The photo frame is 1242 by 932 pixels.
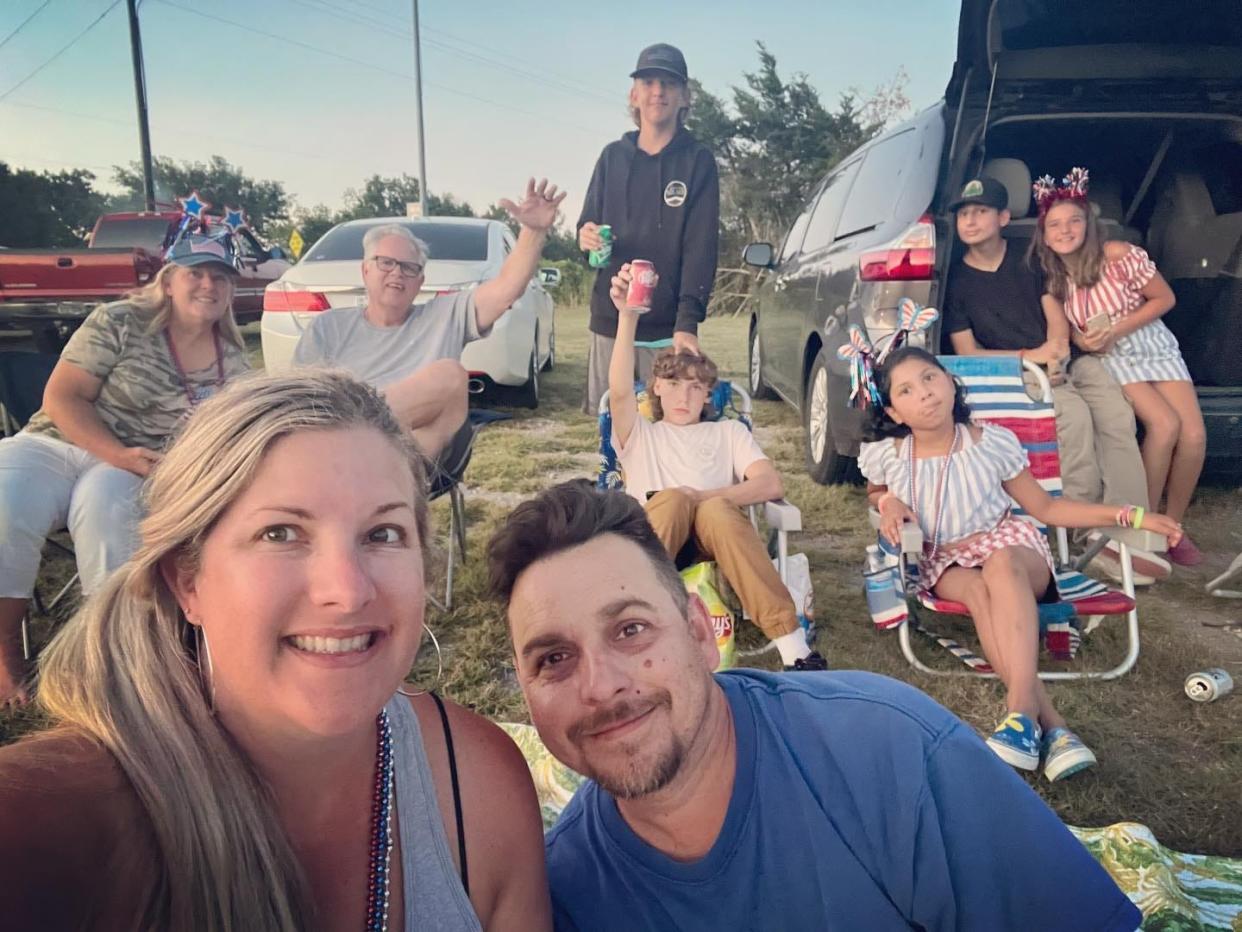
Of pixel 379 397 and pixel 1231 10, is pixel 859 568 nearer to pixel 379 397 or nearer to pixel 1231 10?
pixel 1231 10

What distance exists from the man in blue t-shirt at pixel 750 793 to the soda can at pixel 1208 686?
2.19 meters

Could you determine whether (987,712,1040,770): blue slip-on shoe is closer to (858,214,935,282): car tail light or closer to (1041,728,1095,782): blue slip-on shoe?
(1041,728,1095,782): blue slip-on shoe

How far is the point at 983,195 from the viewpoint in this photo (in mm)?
4117

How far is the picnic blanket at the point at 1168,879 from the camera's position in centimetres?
188

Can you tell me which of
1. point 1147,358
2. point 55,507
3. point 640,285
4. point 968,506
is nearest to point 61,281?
point 55,507

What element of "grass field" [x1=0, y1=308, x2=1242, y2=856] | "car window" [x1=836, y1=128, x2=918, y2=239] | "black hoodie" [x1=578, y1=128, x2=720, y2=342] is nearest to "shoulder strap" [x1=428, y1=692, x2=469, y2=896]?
"grass field" [x1=0, y1=308, x2=1242, y2=856]

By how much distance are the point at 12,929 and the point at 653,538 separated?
1087mm

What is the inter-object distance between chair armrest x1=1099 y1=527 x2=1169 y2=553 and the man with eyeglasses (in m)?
2.65

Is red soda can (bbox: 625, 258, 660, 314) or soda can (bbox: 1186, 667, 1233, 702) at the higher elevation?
red soda can (bbox: 625, 258, 660, 314)

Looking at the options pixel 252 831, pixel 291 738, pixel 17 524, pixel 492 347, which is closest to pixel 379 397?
pixel 291 738

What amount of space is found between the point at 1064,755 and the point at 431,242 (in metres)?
6.10

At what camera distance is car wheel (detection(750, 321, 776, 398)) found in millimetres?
8227

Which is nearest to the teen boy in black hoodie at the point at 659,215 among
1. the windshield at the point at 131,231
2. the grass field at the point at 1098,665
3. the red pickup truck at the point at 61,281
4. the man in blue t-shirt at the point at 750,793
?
the grass field at the point at 1098,665

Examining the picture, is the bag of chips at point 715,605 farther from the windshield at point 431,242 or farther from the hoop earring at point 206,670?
the windshield at point 431,242
